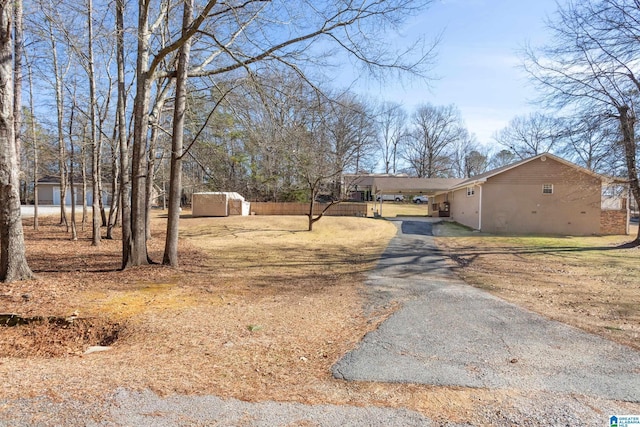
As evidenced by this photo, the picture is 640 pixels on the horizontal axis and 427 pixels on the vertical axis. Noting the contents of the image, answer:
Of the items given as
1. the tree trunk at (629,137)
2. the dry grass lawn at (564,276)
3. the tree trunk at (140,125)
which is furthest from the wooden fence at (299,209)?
the tree trunk at (140,125)

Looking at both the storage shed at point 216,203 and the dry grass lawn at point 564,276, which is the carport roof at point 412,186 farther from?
the dry grass lawn at point 564,276

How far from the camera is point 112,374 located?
348 centimetres

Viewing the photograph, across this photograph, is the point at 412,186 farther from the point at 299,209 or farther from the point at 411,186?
the point at 299,209

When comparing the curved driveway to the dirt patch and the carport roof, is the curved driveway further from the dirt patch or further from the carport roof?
the carport roof

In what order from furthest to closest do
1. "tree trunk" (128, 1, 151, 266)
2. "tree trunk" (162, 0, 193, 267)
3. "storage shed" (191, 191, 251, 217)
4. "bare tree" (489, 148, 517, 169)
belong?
"bare tree" (489, 148, 517, 169)
"storage shed" (191, 191, 251, 217)
"tree trunk" (162, 0, 193, 267)
"tree trunk" (128, 1, 151, 266)

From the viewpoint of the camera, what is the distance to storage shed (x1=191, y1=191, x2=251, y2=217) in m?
29.1

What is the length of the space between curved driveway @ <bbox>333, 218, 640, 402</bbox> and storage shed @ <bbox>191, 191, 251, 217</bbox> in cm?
2396

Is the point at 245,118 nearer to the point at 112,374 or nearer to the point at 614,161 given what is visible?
the point at 112,374

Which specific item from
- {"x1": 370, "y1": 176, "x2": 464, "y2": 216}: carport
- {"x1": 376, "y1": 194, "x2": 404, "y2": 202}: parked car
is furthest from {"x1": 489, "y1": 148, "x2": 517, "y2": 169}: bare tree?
{"x1": 370, "y1": 176, "x2": 464, "y2": 216}: carport

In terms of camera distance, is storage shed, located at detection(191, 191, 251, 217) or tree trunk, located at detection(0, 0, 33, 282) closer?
tree trunk, located at detection(0, 0, 33, 282)

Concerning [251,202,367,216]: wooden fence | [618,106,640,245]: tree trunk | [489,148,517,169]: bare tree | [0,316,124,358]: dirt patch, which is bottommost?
[0,316,124,358]: dirt patch

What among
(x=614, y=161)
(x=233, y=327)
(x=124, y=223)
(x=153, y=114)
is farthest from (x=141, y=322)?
(x=614, y=161)

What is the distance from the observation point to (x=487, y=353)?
4207mm

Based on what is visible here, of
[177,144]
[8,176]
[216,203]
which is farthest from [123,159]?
[216,203]
